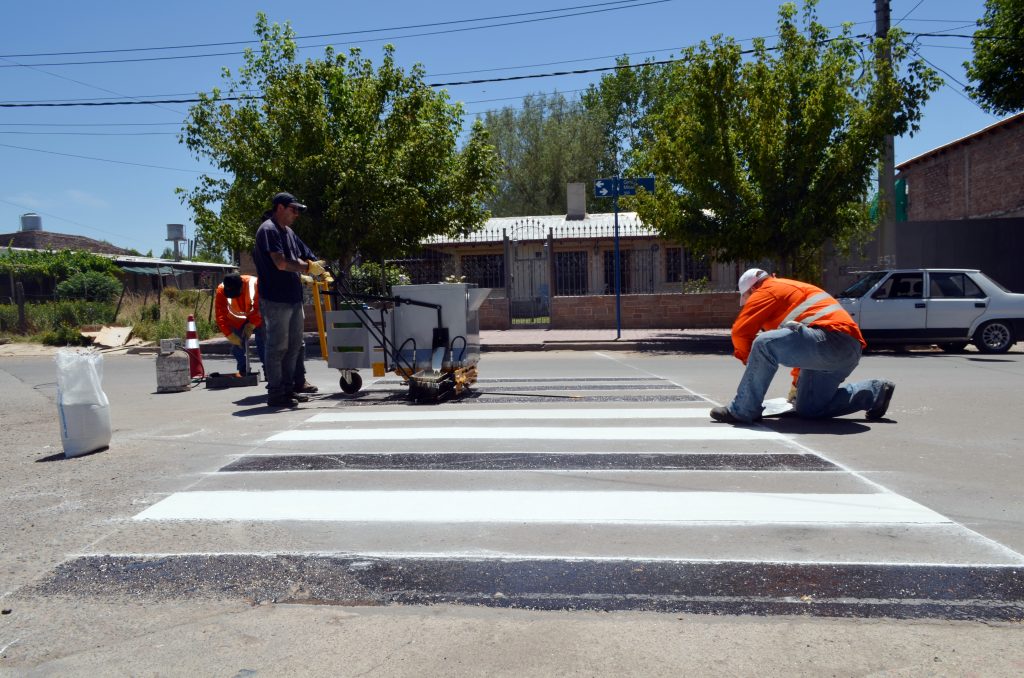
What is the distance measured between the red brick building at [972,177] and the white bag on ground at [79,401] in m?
27.0

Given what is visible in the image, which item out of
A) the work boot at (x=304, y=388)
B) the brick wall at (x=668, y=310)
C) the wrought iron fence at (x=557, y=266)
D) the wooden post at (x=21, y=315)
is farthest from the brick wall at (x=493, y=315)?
the work boot at (x=304, y=388)

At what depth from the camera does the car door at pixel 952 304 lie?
15977 mm

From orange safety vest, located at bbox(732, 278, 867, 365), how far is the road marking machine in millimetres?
3294

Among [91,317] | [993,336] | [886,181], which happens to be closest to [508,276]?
[886,181]

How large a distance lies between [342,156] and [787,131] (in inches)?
391

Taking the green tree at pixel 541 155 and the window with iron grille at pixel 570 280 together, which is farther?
the green tree at pixel 541 155

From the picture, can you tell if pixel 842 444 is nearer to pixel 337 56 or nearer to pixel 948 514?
pixel 948 514

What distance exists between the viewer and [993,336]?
52.3 feet

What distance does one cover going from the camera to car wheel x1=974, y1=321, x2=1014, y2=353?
15.9 m

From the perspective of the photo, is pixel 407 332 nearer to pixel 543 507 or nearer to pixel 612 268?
pixel 543 507

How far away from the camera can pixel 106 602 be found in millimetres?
3619

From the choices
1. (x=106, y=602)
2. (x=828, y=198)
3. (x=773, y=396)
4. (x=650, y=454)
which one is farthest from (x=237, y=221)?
(x=106, y=602)

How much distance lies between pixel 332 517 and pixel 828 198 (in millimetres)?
16578

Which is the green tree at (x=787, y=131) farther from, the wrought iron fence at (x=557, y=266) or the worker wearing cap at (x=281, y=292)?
the worker wearing cap at (x=281, y=292)
